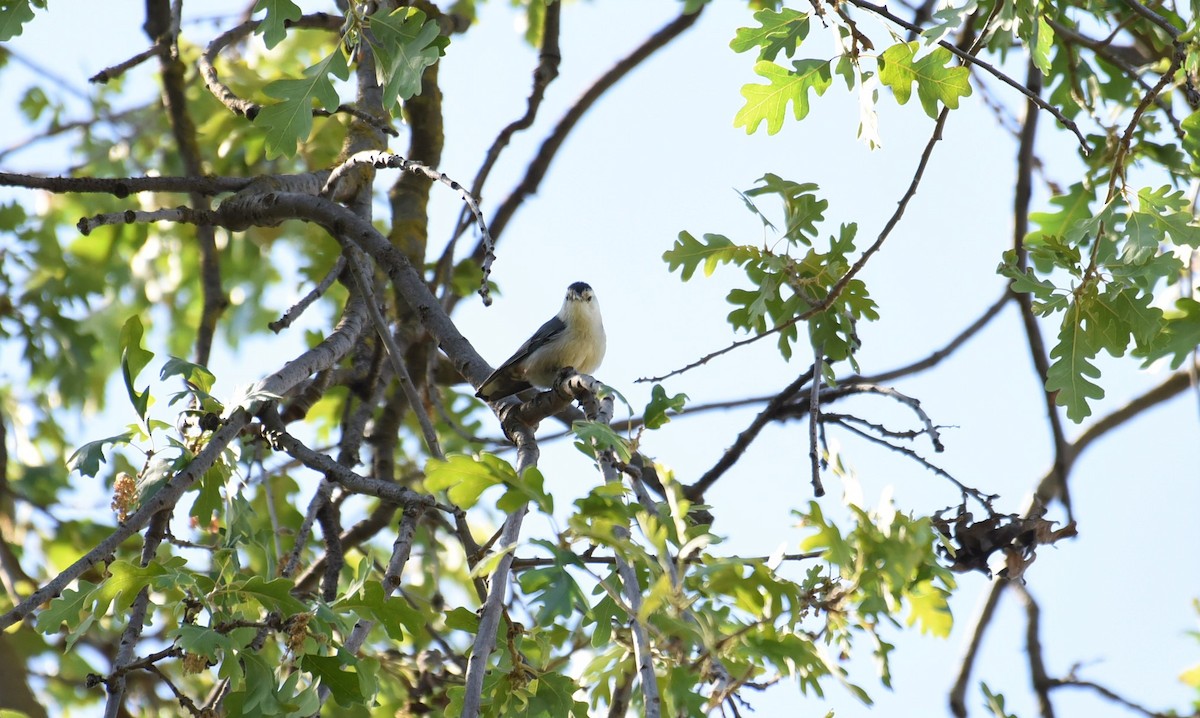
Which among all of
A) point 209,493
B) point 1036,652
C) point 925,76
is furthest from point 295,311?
point 1036,652

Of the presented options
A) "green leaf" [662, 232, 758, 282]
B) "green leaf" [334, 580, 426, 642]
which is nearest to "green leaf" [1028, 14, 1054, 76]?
"green leaf" [662, 232, 758, 282]

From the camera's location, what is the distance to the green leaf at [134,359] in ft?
11.1

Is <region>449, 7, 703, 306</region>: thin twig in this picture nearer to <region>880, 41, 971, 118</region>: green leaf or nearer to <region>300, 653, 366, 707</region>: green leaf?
<region>880, 41, 971, 118</region>: green leaf

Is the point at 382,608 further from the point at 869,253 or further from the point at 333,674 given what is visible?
Result: the point at 869,253

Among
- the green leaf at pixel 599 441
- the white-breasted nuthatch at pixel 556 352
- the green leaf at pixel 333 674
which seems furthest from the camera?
the white-breasted nuthatch at pixel 556 352

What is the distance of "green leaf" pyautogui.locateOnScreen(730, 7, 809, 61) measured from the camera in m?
3.37

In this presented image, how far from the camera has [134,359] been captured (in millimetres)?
3420

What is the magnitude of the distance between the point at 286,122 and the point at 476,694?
1913 millimetres

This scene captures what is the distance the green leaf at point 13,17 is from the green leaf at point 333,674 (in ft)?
7.04

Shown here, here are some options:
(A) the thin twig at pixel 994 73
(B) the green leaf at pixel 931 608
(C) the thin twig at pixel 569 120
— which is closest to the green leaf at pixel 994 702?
(B) the green leaf at pixel 931 608

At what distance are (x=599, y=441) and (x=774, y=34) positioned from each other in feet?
5.19

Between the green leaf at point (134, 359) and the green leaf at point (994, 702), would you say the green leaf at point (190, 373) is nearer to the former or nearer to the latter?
the green leaf at point (134, 359)

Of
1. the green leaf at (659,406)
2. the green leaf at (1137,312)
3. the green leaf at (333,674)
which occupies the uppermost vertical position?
the green leaf at (1137,312)

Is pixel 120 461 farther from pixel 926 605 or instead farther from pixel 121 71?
pixel 926 605
